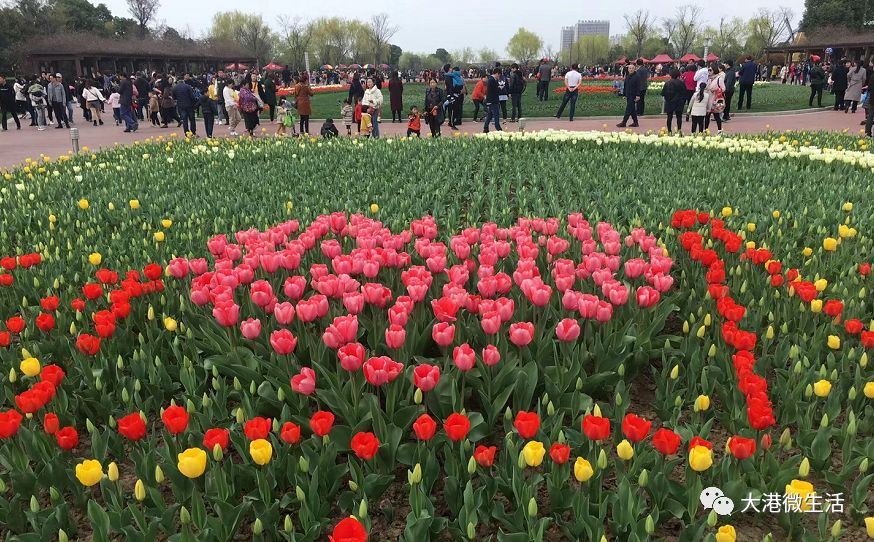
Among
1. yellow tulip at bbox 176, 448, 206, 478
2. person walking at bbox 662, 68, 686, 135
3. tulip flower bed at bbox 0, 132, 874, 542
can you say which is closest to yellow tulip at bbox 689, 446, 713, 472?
tulip flower bed at bbox 0, 132, 874, 542

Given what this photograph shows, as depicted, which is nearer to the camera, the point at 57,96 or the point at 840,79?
the point at 840,79

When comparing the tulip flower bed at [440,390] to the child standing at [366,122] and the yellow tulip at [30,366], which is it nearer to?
the yellow tulip at [30,366]

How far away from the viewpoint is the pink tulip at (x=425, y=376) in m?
2.37

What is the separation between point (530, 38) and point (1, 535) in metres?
130

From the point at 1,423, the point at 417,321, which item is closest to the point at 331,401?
the point at 417,321

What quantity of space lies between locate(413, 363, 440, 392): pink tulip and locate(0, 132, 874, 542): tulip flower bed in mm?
10

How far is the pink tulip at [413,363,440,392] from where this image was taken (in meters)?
2.37

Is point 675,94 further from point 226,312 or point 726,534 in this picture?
point 726,534

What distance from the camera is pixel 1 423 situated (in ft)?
7.14

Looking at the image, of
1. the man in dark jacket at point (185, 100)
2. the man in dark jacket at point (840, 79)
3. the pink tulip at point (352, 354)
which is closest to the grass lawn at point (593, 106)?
the man in dark jacket at point (840, 79)

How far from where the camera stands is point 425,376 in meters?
2.40

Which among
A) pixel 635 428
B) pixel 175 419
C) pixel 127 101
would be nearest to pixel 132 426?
pixel 175 419

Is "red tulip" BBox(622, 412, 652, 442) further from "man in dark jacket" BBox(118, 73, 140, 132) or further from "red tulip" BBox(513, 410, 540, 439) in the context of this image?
"man in dark jacket" BBox(118, 73, 140, 132)

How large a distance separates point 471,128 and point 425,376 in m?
17.5
